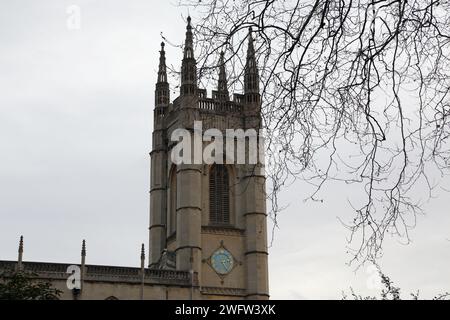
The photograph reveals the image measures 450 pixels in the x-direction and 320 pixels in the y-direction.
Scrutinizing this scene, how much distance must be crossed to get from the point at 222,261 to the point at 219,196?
388 centimetres

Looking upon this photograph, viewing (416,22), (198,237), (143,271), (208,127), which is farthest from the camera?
(198,237)

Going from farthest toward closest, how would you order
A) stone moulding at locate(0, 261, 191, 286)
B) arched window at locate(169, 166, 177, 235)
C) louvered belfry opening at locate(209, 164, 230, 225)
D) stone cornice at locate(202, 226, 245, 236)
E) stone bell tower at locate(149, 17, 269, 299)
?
arched window at locate(169, 166, 177, 235) < louvered belfry opening at locate(209, 164, 230, 225) < stone cornice at locate(202, 226, 245, 236) < stone bell tower at locate(149, 17, 269, 299) < stone moulding at locate(0, 261, 191, 286)

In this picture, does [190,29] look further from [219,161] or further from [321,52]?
[219,161]

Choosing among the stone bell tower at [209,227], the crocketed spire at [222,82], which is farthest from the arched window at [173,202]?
the crocketed spire at [222,82]

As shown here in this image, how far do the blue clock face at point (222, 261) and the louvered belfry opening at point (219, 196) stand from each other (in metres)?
1.80

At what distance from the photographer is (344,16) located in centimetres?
809

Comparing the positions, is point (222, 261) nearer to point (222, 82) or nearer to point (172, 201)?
point (172, 201)

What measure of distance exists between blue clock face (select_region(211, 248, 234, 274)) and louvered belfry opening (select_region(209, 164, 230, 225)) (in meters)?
1.80

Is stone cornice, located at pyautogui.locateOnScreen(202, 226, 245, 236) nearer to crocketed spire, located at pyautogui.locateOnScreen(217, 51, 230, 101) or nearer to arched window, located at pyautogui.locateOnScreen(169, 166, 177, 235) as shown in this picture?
arched window, located at pyautogui.locateOnScreen(169, 166, 177, 235)

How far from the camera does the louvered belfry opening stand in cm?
4997

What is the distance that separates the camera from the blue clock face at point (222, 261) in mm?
48812

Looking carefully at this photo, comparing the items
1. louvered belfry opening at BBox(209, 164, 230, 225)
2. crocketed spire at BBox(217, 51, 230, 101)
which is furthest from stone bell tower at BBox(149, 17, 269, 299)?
crocketed spire at BBox(217, 51, 230, 101)
